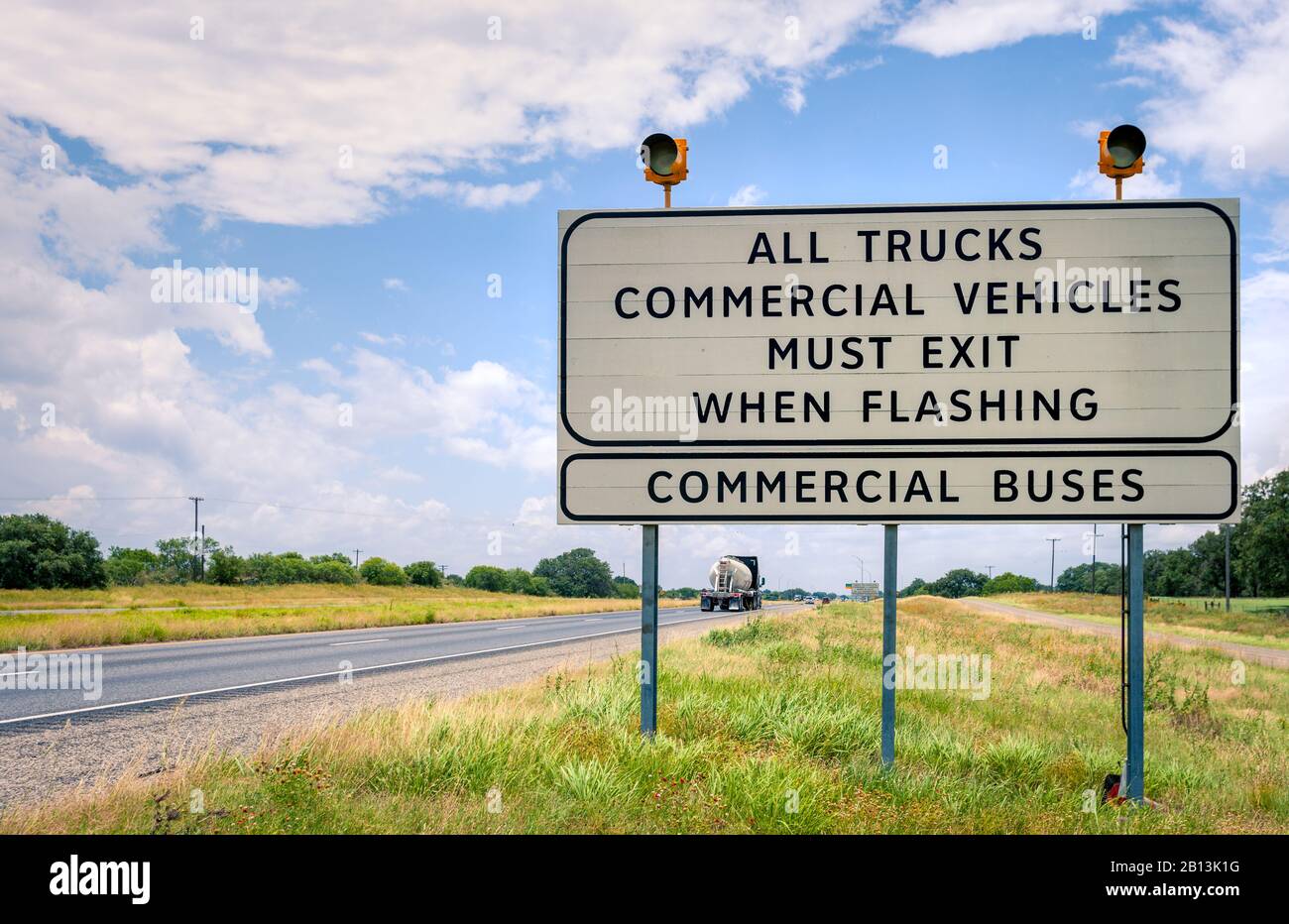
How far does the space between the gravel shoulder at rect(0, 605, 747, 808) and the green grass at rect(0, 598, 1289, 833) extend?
873 mm

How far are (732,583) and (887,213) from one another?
Answer: 43.2 m

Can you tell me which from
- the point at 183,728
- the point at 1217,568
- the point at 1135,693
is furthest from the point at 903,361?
the point at 1217,568

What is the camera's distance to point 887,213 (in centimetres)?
644

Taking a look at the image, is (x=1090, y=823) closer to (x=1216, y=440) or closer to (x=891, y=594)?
(x=891, y=594)

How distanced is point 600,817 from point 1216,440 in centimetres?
533

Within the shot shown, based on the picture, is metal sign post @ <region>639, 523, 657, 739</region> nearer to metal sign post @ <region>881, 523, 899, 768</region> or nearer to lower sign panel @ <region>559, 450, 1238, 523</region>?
lower sign panel @ <region>559, 450, 1238, 523</region>

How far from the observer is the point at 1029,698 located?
1092cm

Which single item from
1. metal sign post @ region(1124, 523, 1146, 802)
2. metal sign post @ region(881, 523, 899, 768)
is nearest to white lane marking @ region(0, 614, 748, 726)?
metal sign post @ region(881, 523, 899, 768)

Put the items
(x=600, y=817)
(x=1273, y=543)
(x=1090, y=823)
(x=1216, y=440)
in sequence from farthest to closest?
1. (x=1273, y=543)
2. (x=1216, y=440)
3. (x=1090, y=823)
4. (x=600, y=817)

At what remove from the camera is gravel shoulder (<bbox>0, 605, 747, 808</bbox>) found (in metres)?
6.29

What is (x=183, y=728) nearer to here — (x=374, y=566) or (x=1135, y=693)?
(x=1135, y=693)

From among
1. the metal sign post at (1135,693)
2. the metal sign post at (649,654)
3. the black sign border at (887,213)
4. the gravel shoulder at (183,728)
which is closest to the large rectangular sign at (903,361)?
the black sign border at (887,213)

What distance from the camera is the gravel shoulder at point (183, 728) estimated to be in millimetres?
6288
